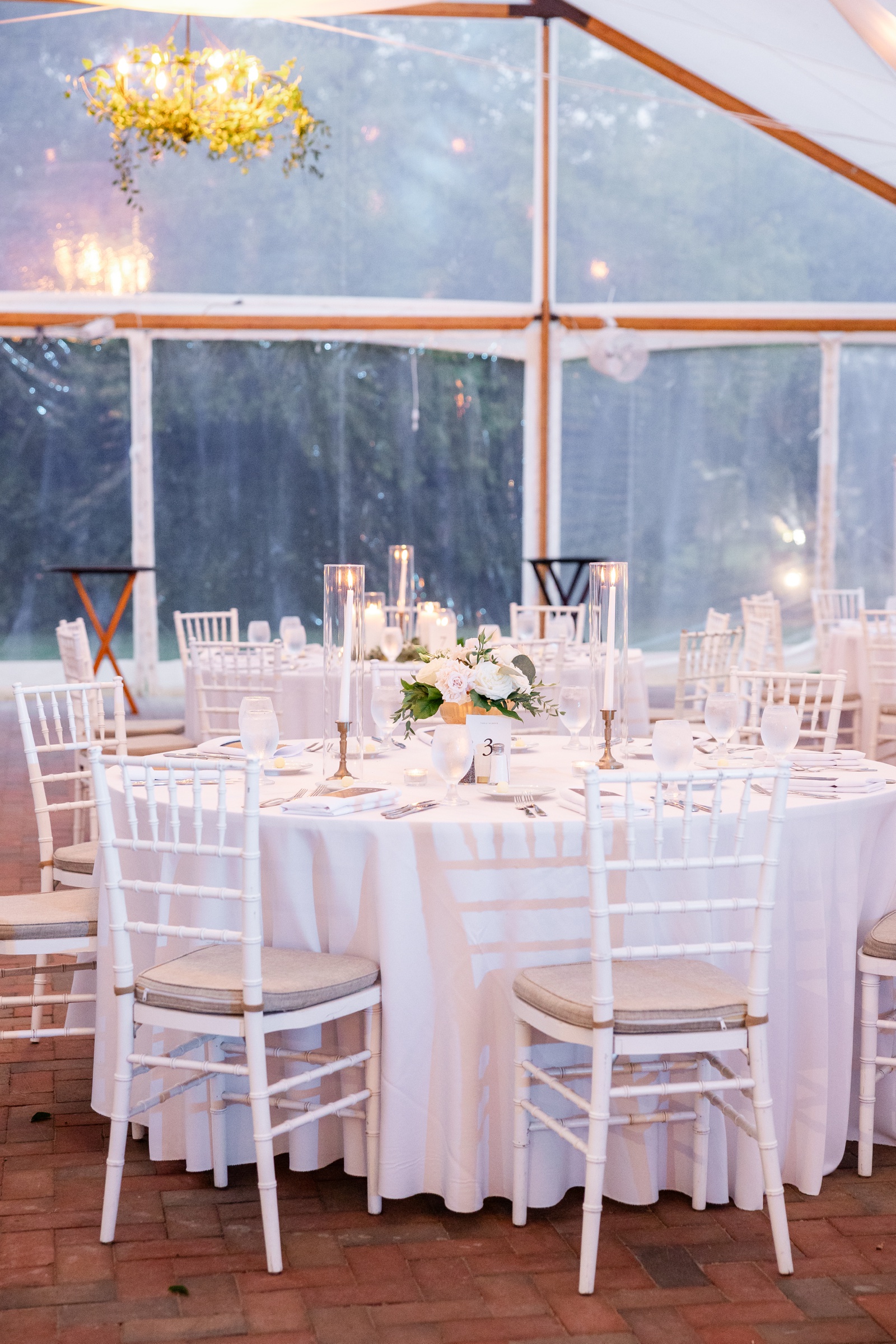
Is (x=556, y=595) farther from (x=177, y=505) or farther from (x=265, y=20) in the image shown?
(x=265, y=20)

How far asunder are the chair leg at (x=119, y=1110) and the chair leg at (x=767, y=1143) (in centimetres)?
114

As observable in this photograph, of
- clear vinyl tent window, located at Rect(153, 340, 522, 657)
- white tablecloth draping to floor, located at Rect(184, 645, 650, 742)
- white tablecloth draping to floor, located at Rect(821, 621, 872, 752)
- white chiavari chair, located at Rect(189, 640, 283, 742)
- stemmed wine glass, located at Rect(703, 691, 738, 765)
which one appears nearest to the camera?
stemmed wine glass, located at Rect(703, 691, 738, 765)

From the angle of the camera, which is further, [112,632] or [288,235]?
[288,235]

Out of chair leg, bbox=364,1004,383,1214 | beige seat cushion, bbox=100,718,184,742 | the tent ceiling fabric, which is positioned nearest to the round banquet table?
chair leg, bbox=364,1004,383,1214

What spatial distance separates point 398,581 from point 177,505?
4.89 meters

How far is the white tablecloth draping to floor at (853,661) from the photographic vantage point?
22.1ft

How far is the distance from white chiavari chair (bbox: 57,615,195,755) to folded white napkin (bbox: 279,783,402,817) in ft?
7.62

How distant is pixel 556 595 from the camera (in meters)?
10.4

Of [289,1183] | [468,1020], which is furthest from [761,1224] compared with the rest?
[289,1183]

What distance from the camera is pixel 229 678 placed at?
18.4ft

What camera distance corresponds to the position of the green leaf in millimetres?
2932

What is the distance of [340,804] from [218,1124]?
722 millimetres

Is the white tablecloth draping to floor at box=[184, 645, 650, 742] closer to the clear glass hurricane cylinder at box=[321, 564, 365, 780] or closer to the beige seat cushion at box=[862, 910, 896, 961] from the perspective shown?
the clear glass hurricane cylinder at box=[321, 564, 365, 780]

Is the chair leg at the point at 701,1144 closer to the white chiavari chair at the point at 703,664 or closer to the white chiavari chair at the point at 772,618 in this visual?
the white chiavari chair at the point at 703,664
